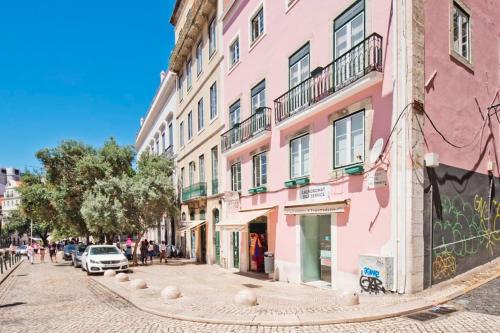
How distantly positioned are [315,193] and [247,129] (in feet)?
18.2

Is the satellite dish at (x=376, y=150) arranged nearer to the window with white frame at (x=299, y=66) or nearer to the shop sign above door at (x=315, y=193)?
the shop sign above door at (x=315, y=193)

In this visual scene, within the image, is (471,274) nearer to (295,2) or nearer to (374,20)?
(374,20)

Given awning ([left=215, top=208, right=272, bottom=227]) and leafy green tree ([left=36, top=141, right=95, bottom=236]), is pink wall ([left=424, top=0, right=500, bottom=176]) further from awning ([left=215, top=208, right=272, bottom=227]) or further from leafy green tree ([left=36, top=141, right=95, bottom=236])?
leafy green tree ([left=36, top=141, right=95, bottom=236])

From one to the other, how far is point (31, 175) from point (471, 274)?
25.9m

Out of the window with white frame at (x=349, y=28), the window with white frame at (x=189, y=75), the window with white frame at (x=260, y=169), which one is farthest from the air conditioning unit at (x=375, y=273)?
the window with white frame at (x=189, y=75)

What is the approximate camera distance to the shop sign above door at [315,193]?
11805mm

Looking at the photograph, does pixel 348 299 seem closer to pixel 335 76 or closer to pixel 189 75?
pixel 335 76

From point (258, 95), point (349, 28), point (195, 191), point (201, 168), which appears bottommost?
point (195, 191)

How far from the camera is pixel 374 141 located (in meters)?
10.1

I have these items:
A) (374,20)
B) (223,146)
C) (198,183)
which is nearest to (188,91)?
(198,183)

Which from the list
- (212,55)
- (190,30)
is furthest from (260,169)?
(190,30)

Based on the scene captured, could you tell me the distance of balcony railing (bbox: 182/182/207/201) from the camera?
22.4 meters

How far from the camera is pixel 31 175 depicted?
26047mm

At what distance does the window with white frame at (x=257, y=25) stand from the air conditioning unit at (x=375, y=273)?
10.7 m
